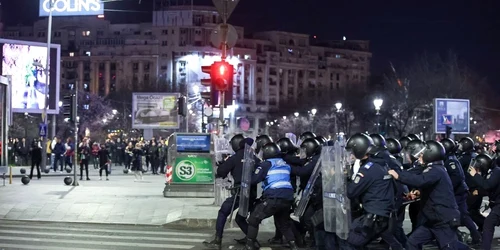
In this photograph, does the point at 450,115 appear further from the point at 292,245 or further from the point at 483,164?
the point at 292,245

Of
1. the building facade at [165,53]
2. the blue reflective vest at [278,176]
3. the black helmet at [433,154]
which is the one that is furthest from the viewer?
the building facade at [165,53]

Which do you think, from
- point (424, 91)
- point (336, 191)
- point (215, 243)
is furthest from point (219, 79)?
point (424, 91)

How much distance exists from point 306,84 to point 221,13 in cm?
14019

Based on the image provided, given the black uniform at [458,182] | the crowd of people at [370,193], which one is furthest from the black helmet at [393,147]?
the black uniform at [458,182]

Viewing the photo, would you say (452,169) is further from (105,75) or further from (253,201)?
(105,75)

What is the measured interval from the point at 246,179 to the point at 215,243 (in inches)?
53.2

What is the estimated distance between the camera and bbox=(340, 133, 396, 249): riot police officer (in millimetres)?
8273

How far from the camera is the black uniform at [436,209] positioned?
852 centimetres

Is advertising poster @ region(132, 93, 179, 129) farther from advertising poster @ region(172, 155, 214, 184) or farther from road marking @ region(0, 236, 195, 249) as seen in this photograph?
road marking @ region(0, 236, 195, 249)

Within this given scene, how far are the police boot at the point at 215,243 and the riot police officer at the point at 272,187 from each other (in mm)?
775

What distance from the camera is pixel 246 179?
36.6 ft

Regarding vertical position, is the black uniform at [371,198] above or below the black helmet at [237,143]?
below

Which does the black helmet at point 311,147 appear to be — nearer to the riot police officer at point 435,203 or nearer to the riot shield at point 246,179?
the riot shield at point 246,179

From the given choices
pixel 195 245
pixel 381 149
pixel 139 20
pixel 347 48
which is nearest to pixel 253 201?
pixel 195 245
